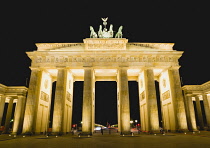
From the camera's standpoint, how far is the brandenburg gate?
2417cm

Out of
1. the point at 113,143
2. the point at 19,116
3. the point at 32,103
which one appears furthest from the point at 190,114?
the point at 19,116

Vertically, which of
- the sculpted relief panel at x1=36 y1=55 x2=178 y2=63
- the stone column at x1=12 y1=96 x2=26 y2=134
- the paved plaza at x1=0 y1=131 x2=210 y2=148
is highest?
the sculpted relief panel at x1=36 y1=55 x2=178 y2=63

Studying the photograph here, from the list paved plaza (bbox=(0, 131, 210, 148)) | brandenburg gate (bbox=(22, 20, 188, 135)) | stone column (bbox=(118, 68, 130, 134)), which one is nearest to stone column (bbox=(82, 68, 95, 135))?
brandenburg gate (bbox=(22, 20, 188, 135))

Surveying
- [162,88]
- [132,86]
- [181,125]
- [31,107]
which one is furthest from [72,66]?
[132,86]

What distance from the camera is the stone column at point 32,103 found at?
2328 centimetres

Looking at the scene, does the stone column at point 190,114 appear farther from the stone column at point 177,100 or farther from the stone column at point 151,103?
the stone column at point 151,103

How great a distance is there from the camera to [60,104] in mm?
24594

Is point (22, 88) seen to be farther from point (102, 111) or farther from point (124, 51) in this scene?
point (102, 111)

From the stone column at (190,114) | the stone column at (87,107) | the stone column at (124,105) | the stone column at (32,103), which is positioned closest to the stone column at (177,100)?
the stone column at (190,114)

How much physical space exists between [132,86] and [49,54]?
4469cm

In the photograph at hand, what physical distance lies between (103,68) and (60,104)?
9314 mm

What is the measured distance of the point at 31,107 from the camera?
79.7 feet

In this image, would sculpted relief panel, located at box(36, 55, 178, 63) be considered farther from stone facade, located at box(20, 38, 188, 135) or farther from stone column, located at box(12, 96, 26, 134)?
stone column, located at box(12, 96, 26, 134)

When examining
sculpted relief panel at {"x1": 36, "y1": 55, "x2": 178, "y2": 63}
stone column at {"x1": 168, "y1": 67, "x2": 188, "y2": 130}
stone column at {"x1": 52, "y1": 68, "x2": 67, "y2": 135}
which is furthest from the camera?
sculpted relief panel at {"x1": 36, "y1": 55, "x2": 178, "y2": 63}
